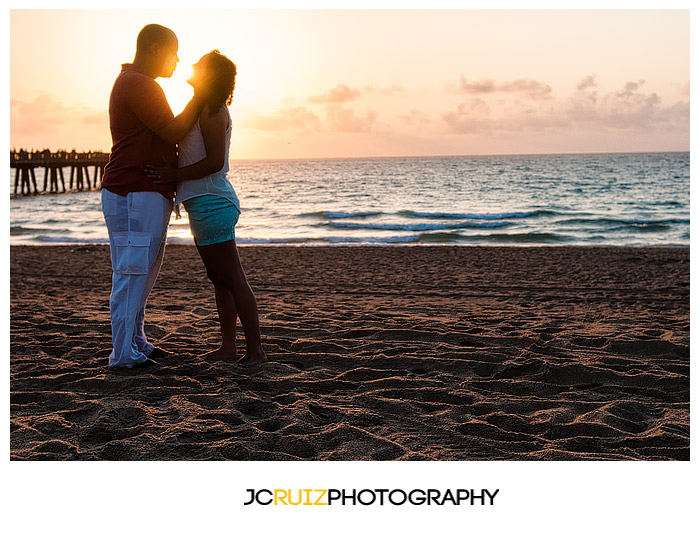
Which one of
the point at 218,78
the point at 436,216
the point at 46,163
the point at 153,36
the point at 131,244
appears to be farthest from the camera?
the point at 46,163

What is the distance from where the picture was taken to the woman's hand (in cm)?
338

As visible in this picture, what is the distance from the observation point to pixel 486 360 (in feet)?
12.7

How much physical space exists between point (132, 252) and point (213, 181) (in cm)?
59

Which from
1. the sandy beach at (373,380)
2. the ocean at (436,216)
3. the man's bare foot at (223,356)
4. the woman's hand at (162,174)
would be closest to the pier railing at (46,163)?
the ocean at (436,216)

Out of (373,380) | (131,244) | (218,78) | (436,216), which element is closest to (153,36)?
(218,78)

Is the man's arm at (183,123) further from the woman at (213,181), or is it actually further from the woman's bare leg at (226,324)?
the woman's bare leg at (226,324)

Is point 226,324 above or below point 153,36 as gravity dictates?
below

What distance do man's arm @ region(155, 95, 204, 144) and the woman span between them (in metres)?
0.04

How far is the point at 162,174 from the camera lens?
3.38 metres

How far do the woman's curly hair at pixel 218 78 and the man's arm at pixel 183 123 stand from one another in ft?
0.25

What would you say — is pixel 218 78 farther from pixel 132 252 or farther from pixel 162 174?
pixel 132 252

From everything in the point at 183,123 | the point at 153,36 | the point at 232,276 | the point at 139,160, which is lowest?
the point at 232,276

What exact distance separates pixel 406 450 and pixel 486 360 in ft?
4.63
